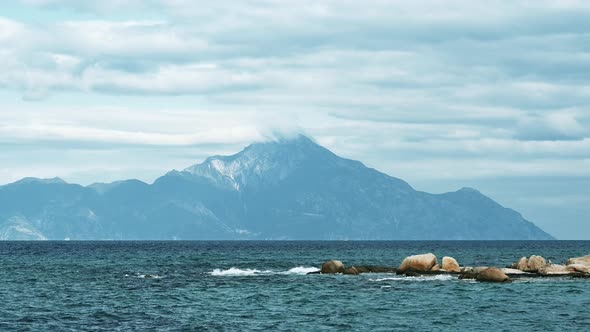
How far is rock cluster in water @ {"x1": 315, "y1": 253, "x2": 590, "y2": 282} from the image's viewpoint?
77062mm

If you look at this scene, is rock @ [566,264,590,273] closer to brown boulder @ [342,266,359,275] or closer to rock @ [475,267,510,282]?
rock @ [475,267,510,282]

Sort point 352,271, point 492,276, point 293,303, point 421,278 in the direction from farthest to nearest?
point 352,271, point 421,278, point 492,276, point 293,303

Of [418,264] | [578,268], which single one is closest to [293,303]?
[418,264]

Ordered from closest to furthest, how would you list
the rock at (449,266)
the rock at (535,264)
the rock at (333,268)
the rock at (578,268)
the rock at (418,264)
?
the rock at (578,268) < the rock at (535,264) < the rock at (418,264) < the rock at (449,266) < the rock at (333,268)

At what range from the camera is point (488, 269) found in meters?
76.7

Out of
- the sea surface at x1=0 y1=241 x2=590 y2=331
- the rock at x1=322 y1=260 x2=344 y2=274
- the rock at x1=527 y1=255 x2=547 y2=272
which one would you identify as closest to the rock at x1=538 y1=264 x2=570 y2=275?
the rock at x1=527 y1=255 x2=547 y2=272

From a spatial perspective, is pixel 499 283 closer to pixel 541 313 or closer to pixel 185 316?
pixel 541 313

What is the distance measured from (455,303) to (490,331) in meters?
12.3

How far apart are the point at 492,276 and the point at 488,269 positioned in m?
1.74

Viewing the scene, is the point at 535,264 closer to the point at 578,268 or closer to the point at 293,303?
the point at 578,268

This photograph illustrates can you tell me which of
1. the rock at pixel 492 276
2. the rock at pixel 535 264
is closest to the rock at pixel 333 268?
the rock at pixel 492 276

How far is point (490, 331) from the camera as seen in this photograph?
48062 millimetres

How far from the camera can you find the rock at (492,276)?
74.7 metres

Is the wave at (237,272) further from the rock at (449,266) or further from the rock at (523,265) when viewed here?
the rock at (523,265)
